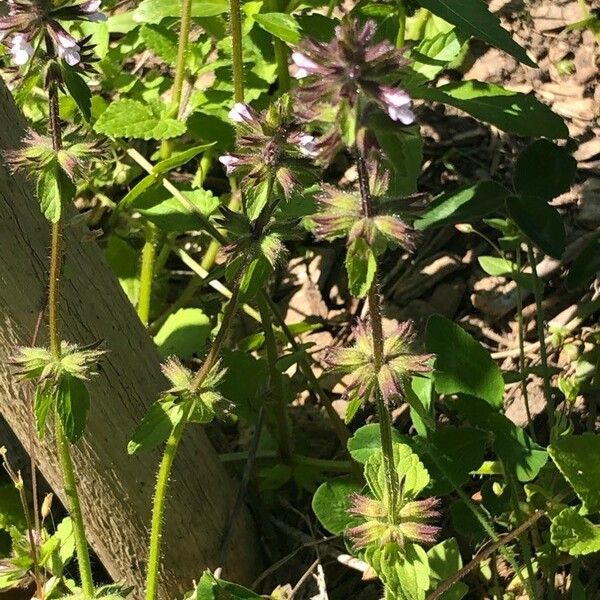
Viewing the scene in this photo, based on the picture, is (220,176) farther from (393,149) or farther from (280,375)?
(393,149)

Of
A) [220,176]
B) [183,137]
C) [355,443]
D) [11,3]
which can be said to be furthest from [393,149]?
[220,176]

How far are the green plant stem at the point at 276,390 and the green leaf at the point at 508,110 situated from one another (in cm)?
60

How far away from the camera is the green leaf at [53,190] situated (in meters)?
1.53

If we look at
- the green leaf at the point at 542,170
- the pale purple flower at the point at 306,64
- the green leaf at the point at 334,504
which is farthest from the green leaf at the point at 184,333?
the pale purple flower at the point at 306,64

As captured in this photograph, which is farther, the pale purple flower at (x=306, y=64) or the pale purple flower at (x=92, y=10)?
the pale purple flower at (x=92, y=10)

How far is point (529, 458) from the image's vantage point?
1903 mm

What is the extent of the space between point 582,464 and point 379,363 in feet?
1.64

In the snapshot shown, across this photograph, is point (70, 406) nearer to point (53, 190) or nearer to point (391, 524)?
point (53, 190)

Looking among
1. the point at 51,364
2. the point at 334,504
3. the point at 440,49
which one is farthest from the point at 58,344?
the point at 440,49

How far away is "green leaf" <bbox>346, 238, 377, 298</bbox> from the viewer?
136 cm

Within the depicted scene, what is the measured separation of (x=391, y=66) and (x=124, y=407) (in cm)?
101

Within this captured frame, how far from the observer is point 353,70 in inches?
49.8

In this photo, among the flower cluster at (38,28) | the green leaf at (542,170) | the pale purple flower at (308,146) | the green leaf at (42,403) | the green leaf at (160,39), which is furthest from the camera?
the green leaf at (160,39)

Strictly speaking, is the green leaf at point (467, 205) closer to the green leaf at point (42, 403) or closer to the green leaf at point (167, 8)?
the green leaf at point (167, 8)
